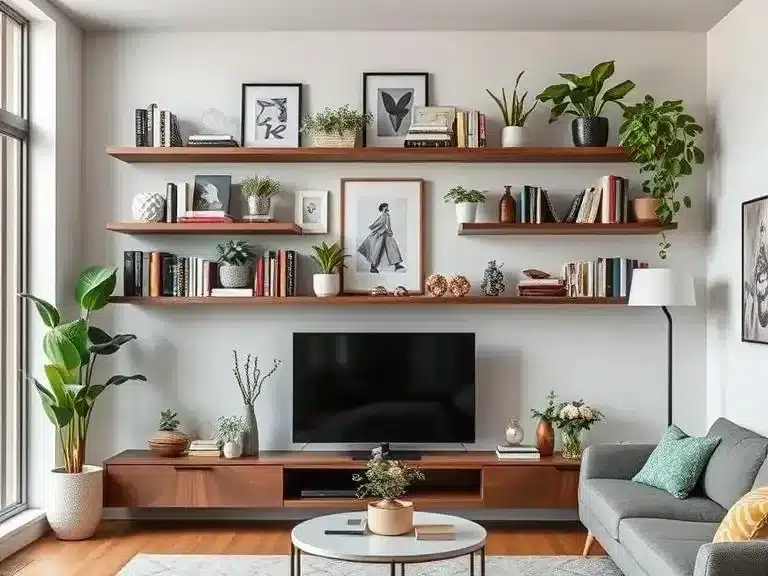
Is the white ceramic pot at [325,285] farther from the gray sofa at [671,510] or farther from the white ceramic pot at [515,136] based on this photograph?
the gray sofa at [671,510]

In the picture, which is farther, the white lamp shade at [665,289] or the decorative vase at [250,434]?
the decorative vase at [250,434]

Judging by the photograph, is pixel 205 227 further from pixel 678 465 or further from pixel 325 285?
pixel 678 465

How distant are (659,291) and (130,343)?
10.1 ft

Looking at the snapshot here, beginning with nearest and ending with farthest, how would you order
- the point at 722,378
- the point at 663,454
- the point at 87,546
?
the point at 663,454 → the point at 87,546 → the point at 722,378

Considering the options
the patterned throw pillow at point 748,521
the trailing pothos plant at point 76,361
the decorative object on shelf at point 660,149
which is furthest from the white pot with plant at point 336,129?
the patterned throw pillow at point 748,521

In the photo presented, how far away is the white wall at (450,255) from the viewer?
5.68 m

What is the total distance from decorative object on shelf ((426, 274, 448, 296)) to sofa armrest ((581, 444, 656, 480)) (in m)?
1.24

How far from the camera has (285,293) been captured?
5.50 meters

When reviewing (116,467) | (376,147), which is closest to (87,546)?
(116,467)

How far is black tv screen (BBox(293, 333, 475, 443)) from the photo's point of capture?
5.51 m

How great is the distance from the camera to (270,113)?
18.7 feet

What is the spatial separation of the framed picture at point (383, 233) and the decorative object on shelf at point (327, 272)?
0.44 feet

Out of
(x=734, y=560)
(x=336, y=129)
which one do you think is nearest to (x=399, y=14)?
(x=336, y=129)

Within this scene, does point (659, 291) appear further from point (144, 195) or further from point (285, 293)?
point (144, 195)
